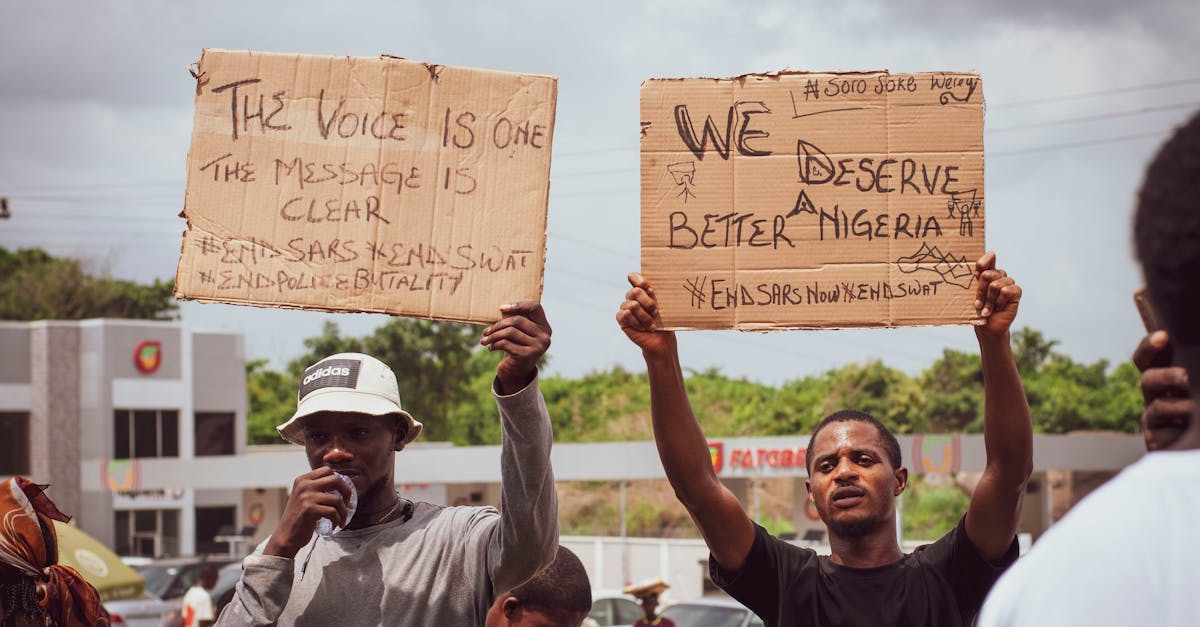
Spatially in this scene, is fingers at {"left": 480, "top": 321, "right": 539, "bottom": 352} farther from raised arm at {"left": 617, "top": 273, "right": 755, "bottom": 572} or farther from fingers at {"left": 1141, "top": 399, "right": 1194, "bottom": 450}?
fingers at {"left": 1141, "top": 399, "right": 1194, "bottom": 450}

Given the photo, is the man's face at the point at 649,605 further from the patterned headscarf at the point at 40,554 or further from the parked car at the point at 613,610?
the patterned headscarf at the point at 40,554

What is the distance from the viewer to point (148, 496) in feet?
142

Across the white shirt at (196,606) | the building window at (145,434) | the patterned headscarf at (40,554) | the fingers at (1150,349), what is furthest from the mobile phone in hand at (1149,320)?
the building window at (145,434)

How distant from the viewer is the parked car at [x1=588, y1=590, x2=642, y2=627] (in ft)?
56.0

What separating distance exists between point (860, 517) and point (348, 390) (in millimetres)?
1505

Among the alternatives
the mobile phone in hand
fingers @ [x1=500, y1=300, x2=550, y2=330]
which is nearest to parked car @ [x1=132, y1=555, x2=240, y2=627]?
fingers @ [x1=500, y1=300, x2=550, y2=330]

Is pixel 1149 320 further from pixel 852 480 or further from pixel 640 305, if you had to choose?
pixel 852 480

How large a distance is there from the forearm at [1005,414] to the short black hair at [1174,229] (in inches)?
82.2

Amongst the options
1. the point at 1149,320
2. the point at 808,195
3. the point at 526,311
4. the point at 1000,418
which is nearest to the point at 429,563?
the point at 526,311

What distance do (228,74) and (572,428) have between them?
58829 millimetres

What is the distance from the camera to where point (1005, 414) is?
380 cm

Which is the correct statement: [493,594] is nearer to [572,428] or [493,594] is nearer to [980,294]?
[980,294]

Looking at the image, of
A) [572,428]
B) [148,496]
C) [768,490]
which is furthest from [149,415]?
[768,490]

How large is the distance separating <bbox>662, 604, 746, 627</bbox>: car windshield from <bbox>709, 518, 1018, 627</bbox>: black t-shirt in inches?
395
